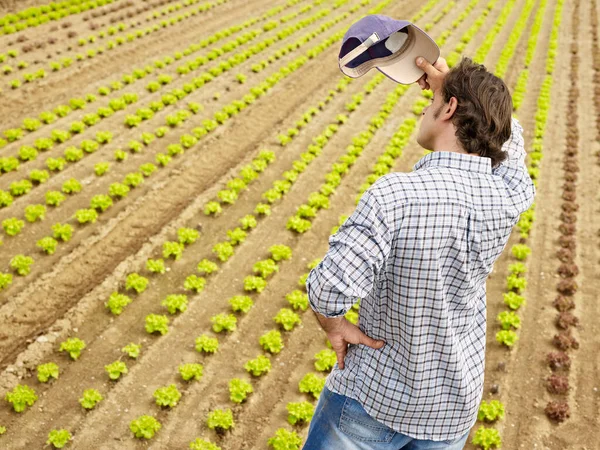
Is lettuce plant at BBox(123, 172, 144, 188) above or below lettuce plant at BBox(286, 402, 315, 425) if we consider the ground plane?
above

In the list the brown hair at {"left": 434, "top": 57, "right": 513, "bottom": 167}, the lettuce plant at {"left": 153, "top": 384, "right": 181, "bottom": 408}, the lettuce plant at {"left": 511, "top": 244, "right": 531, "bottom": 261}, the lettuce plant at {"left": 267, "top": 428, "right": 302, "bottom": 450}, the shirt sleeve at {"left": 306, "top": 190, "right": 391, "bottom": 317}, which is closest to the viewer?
the shirt sleeve at {"left": 306, "top": 190, "right": 391, "bottom": 317}

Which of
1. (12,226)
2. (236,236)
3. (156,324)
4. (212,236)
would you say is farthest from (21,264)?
(236,236)

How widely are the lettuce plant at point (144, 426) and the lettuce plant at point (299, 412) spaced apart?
5.19ft

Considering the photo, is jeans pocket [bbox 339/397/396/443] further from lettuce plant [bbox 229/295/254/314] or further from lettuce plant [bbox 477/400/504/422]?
lettuce plant [bbox 229/295/254/314]

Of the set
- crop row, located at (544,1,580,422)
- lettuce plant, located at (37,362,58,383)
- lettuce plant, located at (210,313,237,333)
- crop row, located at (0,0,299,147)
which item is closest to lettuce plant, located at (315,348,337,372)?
lettuce plant, located at (210,313,237,333)

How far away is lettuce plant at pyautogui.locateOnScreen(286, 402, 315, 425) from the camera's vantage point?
22.4 ft

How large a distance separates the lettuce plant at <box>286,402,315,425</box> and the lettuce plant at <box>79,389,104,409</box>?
2367 millimetres

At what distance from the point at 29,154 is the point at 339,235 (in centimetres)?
1102

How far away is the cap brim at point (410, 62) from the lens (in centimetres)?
346

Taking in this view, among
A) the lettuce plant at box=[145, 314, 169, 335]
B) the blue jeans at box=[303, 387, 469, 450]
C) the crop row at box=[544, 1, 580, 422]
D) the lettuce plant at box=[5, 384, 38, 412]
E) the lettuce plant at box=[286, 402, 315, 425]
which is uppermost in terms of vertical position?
the blue jeans at box=[303, 387, 469, 450]

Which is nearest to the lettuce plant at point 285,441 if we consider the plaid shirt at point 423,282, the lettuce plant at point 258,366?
the lettuce plant at point 258,366

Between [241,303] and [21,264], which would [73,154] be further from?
[241,303]

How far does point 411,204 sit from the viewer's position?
8.69 ft

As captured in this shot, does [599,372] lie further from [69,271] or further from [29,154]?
[29,154]
